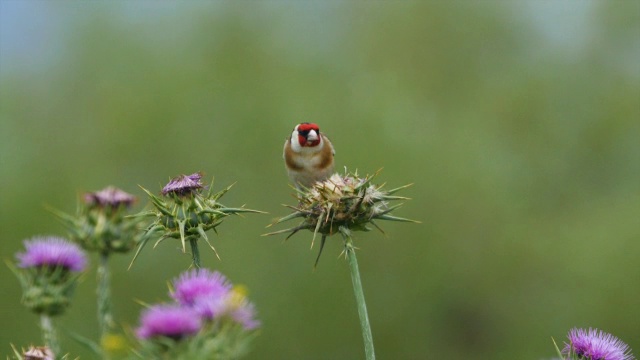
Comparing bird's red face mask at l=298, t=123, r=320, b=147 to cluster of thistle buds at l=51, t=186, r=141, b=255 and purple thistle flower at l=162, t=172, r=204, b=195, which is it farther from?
cluster of thistle buds at l=51, t=186, r=141, b=255

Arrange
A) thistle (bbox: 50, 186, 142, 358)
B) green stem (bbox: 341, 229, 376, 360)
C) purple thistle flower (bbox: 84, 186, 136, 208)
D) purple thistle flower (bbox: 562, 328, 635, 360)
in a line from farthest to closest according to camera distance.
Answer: green stem (bbox: 341, 229, 376, 360)
purple thistle flower (bbox: 562, 328, 635, 360)
purple thistle flower (bbox: 84, 186, 136, 208)
thistle (bbox: 50, 186, 142, 358)

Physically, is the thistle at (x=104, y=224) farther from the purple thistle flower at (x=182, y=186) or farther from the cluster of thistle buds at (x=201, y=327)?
the purple thistle flower at (x=182, y=186)

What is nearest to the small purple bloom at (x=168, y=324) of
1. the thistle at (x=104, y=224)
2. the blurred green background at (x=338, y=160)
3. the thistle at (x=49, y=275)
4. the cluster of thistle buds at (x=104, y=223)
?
the thistle at (x=104, y=224)

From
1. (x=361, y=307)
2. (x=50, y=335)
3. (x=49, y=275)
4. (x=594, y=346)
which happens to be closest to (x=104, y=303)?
(x=50, y=335)

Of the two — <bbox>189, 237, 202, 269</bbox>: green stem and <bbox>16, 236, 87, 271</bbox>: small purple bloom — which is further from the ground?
<bbox>189, 237, 202, 269</bbox>: green stem

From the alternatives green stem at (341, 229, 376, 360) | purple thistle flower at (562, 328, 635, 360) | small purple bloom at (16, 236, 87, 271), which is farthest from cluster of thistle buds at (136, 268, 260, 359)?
purple thistle flower at (562, 328, 635, 360)

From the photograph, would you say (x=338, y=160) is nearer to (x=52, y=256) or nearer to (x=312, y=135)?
(x=312, y=135)

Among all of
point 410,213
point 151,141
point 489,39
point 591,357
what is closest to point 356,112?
A: point 410,213
